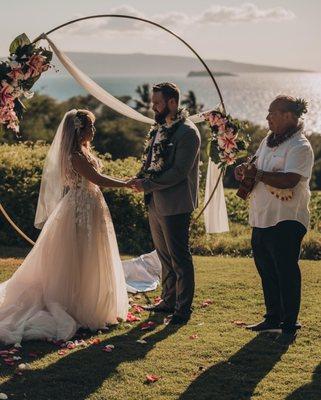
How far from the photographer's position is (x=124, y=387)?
5062mm

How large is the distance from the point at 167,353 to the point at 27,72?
10.2 ft

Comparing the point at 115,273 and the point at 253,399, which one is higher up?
the point at 115,273

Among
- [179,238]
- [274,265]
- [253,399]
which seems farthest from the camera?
[179,238]

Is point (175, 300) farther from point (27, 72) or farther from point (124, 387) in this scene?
point (27, 72)

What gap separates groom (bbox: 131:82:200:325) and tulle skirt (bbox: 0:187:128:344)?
1.80ft

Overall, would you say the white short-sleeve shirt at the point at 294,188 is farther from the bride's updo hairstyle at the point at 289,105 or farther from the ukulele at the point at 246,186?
the bride's updo hairstyle at the point at 289,105

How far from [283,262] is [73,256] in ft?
6.54

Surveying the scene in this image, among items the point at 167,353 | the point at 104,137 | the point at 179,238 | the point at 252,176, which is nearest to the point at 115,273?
the point at 179,238

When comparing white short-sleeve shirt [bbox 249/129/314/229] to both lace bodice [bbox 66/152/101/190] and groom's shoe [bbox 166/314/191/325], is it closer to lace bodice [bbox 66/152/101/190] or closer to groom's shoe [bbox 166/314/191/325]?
groom's shoe [bbox 166/314/191/325]

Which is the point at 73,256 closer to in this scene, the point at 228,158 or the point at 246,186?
the point at 246,186

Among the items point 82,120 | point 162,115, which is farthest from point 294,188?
point 82,120

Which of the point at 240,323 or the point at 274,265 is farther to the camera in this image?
Answer: the point at 240,323

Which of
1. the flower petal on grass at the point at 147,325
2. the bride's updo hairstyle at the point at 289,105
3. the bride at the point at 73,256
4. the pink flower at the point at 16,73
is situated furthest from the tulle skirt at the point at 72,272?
the bride's updo hairstyle at the point at 289,105

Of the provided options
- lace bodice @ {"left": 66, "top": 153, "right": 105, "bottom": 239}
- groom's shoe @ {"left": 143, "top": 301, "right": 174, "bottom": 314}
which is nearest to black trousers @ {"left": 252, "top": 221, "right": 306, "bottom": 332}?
groom's shoe @ {"left": 143, "top": 301, "right": 174, "bottom": 314}
